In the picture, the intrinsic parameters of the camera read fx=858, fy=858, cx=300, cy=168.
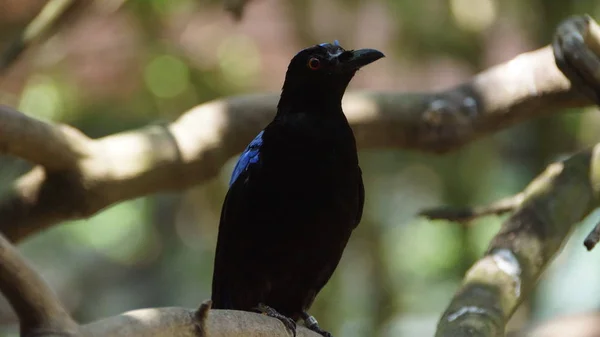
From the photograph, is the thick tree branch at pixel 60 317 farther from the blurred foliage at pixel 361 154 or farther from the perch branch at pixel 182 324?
the blurred foliage at pixel 361 154

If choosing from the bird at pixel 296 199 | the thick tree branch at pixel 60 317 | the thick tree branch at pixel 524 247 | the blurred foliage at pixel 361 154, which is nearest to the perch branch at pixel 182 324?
the thick tree branch at pixel 60 317

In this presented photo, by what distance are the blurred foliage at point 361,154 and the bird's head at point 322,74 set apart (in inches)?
67.0

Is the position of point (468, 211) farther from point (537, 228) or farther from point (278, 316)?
point (278, 316)

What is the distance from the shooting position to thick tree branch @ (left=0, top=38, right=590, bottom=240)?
11.7 feet

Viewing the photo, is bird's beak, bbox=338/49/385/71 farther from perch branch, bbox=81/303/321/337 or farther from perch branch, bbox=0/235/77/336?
perch branch, bbox=0/235/77/336

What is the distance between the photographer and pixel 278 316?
9.89 ft

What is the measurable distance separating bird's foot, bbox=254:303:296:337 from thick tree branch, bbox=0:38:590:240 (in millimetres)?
759

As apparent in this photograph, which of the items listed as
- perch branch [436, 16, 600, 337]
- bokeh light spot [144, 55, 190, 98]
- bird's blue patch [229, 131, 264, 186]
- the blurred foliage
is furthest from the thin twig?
bokeh light spot [144, 55, 190, 98]

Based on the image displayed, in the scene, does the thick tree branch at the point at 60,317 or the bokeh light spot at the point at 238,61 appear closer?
the thick tree branch at the point at 60,317

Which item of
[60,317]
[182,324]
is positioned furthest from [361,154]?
[60,317]

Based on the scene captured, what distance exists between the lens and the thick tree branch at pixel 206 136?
3.56 m

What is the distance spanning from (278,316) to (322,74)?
98 cm

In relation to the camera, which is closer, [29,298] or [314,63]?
[29,298]

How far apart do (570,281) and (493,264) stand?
470 cm
